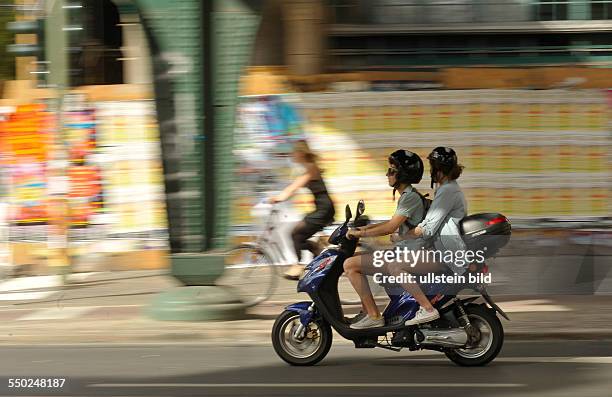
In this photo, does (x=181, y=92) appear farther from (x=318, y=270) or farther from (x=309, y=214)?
(x=318, y=270)

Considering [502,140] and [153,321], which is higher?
[502,140]

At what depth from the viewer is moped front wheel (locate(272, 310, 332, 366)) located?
322 inches

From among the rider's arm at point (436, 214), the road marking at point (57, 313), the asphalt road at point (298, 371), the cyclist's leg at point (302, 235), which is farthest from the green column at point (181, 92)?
the rider's arm at point (436, 214)

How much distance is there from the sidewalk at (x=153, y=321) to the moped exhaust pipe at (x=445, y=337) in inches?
44.5

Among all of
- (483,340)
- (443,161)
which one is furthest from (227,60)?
(483,340)

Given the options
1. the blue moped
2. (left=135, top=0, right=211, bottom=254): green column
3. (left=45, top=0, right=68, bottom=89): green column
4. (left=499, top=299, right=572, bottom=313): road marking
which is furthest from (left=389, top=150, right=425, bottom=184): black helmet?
(left=45, top=0, right=68, bottom=89): green column

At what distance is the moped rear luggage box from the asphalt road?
0.94 metres

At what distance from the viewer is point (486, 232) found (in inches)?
313

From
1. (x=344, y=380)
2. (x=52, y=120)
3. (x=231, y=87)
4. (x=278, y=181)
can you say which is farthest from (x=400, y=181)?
(x=52, y=120)

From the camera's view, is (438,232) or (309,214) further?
(309,214)

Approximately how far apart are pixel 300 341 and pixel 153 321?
2600mm

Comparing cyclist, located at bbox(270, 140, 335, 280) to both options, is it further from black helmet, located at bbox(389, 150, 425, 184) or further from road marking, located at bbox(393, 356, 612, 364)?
black helmet, located at bbox(389, 150, 425, 184)

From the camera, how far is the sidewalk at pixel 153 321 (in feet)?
31.6

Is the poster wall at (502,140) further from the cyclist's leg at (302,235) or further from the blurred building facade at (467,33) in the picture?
the cyclist's leg at (302,235)
